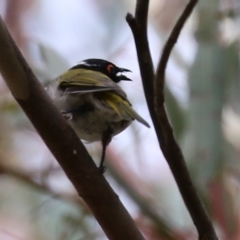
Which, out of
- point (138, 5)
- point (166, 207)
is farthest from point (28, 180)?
point (138, 5)

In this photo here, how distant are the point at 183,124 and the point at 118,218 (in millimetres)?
598

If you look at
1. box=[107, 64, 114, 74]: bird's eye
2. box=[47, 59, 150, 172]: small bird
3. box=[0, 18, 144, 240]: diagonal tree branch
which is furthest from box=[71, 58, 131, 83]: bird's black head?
box=[0, 18, 144, 240]: diagonal tree branch

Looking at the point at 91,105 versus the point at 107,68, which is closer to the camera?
the point at 91,105

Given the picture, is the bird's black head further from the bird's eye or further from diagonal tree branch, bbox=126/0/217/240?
diagonal tree branch, bbox=126/0/217/240

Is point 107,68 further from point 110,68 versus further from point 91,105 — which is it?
point 91,105

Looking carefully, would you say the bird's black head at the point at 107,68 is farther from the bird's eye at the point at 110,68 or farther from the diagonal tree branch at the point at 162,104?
the diagonal tree branch at the point at 162,104

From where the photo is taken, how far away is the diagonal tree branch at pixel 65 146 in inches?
30.0

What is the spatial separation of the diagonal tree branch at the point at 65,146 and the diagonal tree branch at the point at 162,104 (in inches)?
4.2

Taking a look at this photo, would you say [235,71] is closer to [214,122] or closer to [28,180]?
[214,122]

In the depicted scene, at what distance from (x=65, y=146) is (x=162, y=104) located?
0.56ft

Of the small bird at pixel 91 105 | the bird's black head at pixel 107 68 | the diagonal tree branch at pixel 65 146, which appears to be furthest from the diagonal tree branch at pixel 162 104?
the bird's black head at pixel 107 68

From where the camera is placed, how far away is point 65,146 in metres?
0.81

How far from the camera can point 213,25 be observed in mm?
1547

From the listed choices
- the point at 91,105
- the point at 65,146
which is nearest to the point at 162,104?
the point at 65,146
